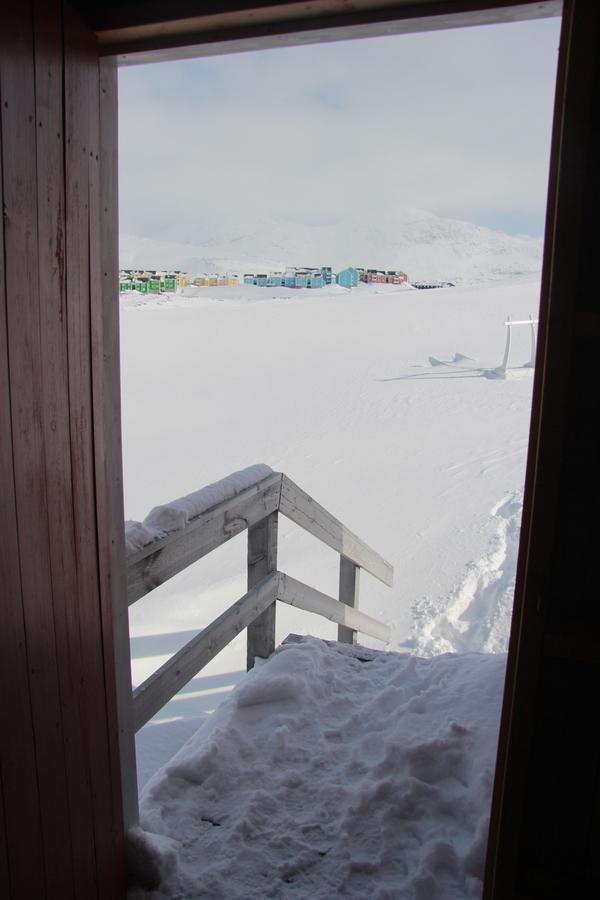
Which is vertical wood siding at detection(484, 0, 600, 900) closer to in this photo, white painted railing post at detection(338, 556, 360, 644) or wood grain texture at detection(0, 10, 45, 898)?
wood grain texture at detection(0, 10, 45, 898)

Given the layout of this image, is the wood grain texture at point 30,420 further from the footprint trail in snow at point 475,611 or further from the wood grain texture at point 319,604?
the footprint trail in snow at point 475,611

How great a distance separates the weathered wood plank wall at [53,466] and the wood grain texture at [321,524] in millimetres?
1549

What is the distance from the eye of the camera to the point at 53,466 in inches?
61.8

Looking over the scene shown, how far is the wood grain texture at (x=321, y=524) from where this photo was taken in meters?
3.41

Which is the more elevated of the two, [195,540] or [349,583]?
[195,540]

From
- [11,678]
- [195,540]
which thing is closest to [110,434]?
[195,540]

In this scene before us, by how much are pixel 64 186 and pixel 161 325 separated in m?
32.7

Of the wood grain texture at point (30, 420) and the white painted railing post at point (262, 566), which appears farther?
the white painted railing post at point (262, 566)

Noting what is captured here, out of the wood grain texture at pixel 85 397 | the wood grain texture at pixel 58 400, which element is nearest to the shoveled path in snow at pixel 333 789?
the wood grain texture at pixel 85 397

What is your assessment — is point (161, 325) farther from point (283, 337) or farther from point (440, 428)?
point (440, 428)

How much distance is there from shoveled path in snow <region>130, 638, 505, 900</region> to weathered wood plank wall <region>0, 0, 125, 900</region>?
20.4 inches

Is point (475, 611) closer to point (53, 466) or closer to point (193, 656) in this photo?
point (193, 656)

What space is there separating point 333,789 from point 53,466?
1.77 meters

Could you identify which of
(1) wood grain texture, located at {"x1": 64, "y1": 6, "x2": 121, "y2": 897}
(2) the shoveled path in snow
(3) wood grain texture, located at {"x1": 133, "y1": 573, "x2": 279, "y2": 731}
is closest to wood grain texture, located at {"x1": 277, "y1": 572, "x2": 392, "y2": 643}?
(3) wood grain texture, located at {"x1": 133, "y1": 573, "x2": 279, "y2": 731}
